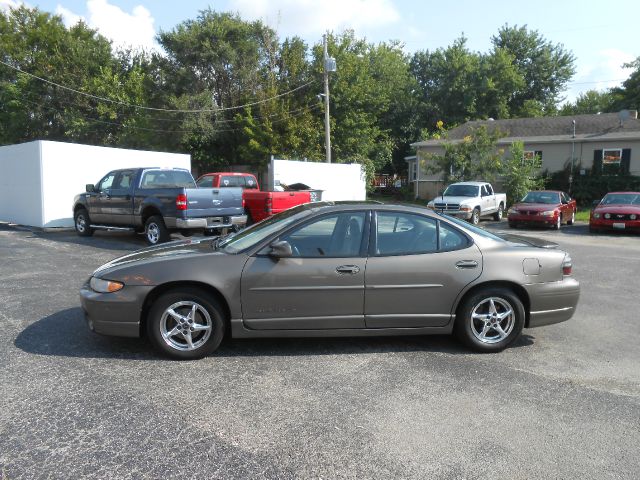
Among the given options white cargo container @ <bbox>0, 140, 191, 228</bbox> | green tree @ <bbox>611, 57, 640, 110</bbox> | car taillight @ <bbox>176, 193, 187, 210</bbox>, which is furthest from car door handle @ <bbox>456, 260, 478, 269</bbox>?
green tree @ <bbox>611, 57, 640, 110</bbox>

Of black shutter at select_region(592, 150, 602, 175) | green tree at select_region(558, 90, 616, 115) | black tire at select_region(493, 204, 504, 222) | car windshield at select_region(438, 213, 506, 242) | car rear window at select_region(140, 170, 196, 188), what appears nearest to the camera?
car windshield at select_region(438, 213, 506, 242)

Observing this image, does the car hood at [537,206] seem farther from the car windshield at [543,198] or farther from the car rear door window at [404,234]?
the car rear door window at [404,234]

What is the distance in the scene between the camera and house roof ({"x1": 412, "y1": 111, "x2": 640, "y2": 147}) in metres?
27.0

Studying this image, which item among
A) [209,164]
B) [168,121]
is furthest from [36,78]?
[209,164]

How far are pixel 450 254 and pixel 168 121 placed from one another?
30.5m

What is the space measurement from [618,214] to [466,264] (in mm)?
13944

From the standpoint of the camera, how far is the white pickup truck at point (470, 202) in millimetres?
18547

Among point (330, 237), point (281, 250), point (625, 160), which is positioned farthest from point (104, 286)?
point (625, 160)

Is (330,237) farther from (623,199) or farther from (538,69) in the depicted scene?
(538,69)

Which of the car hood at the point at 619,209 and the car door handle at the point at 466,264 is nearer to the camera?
the car door handle at the point at 466,264

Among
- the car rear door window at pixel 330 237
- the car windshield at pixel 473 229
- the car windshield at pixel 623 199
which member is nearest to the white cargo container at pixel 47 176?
the car rear door window at pixel 330 237

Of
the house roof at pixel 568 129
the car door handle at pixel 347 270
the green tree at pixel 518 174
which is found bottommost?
the car door handle at pixel 347 270

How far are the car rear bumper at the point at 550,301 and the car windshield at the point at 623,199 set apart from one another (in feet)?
46.4

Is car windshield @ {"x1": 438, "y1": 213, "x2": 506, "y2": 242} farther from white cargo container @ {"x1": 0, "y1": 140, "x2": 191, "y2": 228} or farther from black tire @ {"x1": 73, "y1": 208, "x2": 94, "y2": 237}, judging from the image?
white cargo container @ {"x1": 0, "y1": 140, "x2": 191, "y2": 228}
